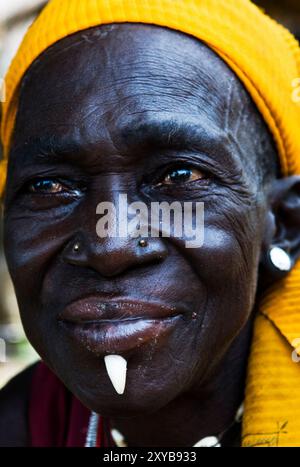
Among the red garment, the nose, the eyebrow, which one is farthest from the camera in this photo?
the red garment

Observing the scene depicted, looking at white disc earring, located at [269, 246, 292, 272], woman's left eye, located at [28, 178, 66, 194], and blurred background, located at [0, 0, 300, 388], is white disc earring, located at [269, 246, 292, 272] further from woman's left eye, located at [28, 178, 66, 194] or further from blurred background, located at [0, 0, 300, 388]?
blurred background, located at [0, 0, 300, 388]

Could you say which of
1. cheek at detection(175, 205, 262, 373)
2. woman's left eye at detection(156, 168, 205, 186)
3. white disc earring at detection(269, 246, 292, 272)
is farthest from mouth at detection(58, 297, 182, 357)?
white disc earring at detection(269, 246, 292, 272)

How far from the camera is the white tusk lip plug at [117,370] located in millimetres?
1820

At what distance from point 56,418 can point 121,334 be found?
974mm

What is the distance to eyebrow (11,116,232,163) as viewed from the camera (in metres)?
1.90

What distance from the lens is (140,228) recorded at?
1.84m

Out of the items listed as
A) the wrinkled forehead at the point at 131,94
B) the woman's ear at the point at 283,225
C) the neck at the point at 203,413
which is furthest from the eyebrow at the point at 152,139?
the neck at the point at 203,413

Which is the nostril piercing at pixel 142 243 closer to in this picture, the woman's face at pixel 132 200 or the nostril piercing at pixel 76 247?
the woman's face at pixel 132 200

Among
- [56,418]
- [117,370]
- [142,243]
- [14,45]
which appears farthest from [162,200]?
[14,45]

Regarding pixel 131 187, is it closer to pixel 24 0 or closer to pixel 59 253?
pixel 59 253

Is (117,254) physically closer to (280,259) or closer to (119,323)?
(119,323)

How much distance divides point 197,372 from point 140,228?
0.44m

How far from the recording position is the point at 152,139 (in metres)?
1.90

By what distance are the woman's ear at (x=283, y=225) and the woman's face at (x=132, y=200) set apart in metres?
0.10
